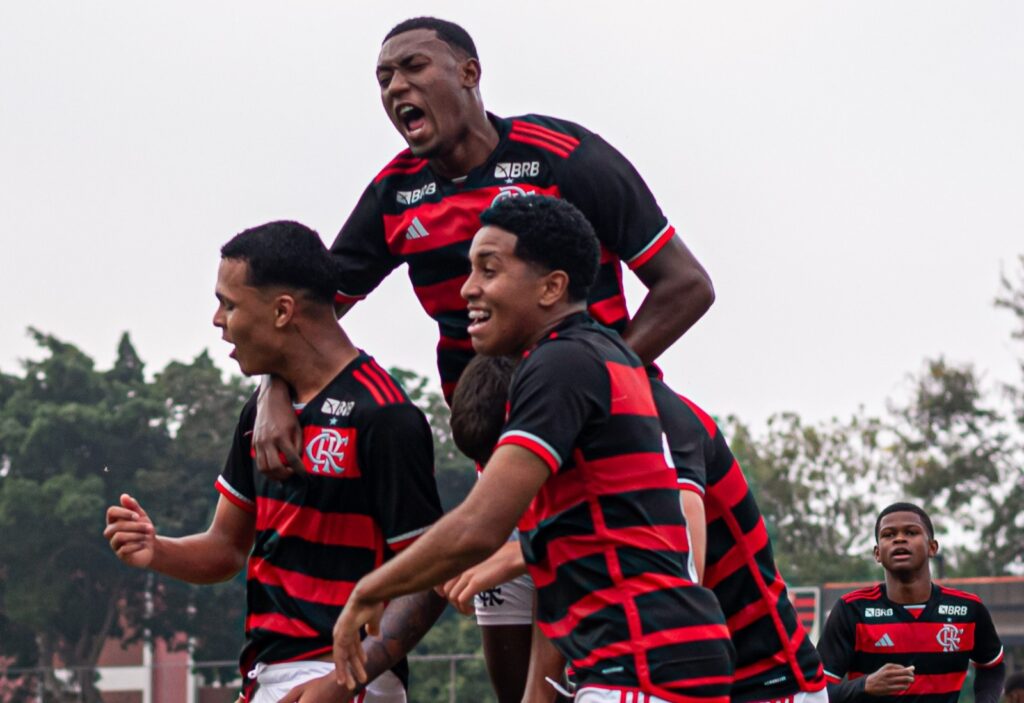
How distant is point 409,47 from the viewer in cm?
602

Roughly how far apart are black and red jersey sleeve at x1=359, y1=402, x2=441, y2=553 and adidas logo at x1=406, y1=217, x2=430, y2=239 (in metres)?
0.81

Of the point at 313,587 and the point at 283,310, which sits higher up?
the point at 283,310

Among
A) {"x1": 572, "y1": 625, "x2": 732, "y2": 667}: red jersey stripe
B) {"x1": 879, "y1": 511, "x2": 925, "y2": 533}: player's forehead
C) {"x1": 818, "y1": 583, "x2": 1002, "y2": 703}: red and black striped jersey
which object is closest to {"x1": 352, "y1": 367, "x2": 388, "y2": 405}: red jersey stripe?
{"x1": 572, "y1": 625, "x2": 732, "y2": 667}: red jersey stripe

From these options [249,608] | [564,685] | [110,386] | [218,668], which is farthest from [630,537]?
[110,386]

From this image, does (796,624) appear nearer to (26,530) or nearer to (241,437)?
(241,437)

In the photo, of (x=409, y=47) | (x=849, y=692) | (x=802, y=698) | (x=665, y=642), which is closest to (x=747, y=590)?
(x=802, y=698)

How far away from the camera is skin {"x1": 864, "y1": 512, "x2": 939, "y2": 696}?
10227 millimetres

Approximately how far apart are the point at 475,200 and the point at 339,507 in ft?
3.86

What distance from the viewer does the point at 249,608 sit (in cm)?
586

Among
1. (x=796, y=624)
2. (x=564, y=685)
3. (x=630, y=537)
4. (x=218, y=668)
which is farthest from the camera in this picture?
(x=218, y=668)

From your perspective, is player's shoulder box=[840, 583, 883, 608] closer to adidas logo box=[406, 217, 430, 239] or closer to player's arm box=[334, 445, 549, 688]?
adidas logo box=[406, 217, 430, 239]

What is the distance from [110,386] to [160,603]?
27.8ft

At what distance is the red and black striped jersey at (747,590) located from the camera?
5938mm

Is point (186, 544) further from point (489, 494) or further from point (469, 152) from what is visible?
point (489, 494)
